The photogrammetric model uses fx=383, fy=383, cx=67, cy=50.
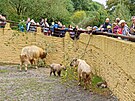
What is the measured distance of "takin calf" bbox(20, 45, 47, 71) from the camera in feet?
59.9

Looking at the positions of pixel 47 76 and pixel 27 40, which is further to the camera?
pixel 27 40

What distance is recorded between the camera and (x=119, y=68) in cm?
1037

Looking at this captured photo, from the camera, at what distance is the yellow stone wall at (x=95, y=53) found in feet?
31.1

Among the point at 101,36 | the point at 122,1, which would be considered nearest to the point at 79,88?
the point at 101,36

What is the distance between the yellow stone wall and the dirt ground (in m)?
0.87

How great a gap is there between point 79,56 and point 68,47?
2004 mm

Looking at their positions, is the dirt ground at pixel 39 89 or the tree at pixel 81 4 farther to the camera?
the tree at pixel 81 4

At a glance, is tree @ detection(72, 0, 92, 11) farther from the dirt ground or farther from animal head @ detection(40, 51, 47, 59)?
the dirt ground

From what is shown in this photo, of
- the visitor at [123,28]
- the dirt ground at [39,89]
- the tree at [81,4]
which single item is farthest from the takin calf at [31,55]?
the tree at [81,4]

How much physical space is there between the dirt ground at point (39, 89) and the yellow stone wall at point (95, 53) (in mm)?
869

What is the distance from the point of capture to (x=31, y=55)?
61.0 ft

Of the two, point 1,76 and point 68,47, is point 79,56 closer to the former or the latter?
point 68,47

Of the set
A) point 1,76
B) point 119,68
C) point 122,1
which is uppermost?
point 122,1

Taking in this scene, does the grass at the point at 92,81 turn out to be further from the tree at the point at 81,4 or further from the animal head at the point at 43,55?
the tree at the point at 81,4
